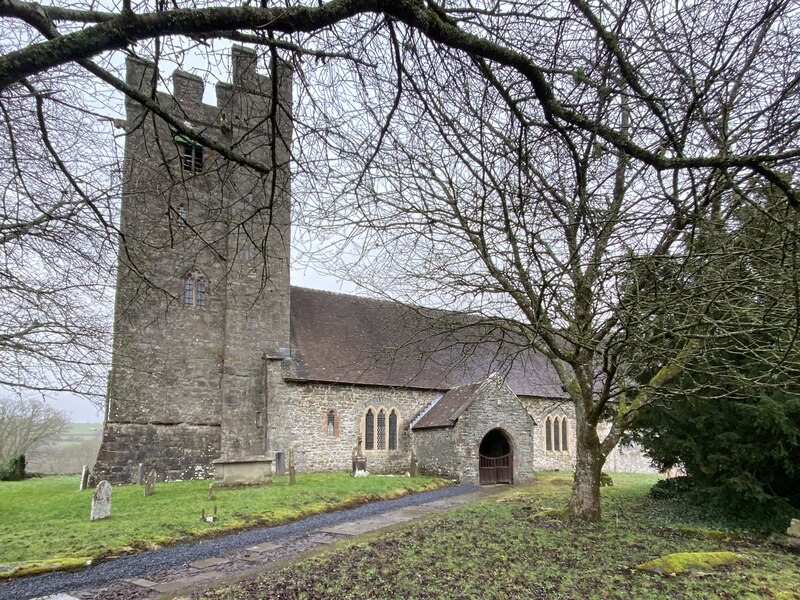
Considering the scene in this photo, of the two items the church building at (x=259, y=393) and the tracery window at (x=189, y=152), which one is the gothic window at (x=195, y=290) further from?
the tracery window at (x=189, y=152)

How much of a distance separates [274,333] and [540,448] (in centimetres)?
1440

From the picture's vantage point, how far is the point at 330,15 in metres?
3.17

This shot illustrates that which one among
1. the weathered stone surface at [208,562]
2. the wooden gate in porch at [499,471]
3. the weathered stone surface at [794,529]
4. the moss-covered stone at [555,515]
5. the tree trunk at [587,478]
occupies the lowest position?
the wooden gate in porch at [499,471]

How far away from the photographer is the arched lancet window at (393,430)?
2255 centimetres

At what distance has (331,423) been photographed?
21.2m

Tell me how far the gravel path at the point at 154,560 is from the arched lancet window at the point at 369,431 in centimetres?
909

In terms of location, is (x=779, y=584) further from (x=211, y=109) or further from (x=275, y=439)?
(x=211, y=109)

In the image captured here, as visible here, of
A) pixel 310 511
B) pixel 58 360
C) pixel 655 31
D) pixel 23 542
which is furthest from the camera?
pixel 310 511

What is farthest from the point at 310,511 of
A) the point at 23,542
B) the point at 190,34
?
the point at 190,34

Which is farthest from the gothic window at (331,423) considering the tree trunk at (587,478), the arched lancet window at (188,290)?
the tree trunk at (587,478)

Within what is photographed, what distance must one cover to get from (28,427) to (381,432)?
23.3 m

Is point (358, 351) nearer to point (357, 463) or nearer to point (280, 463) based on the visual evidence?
point (357, 463)

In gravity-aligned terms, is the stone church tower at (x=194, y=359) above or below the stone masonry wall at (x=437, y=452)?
above

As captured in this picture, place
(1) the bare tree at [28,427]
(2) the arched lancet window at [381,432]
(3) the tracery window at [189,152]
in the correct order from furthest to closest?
(1) the bare tree at [28,427]
(2) the arched lancet window at [381,432]
(3) the tracery window at [189,152]
